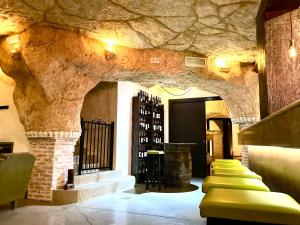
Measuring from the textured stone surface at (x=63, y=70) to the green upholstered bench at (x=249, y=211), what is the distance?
13.0ft

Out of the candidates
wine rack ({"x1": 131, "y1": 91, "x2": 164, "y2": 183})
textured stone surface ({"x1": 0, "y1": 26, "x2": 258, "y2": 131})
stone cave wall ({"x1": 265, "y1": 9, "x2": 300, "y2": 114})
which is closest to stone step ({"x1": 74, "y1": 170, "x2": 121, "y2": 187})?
wine rack ({"x1": 131, "y1": 91, "x2": 164, "y2": 183})

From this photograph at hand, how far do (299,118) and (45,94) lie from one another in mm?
4274

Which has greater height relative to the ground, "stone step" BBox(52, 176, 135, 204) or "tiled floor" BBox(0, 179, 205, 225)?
"stone step" BBox(52, 176, 135, 204)

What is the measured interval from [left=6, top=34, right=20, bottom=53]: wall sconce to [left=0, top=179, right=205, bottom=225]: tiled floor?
8.42ft

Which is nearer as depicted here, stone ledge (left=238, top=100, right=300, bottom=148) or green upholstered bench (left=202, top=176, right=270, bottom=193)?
stone ledge (left=238, top=100, right=300, bottom=148)

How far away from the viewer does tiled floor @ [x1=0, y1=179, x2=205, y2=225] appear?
342 cm

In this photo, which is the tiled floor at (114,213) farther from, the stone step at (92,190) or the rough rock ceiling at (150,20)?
the rough rock ceiling at (150,20)

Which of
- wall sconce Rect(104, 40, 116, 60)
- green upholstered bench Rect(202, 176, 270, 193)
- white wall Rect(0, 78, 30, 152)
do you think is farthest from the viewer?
white wall Rect(0, 78, 30, 152)

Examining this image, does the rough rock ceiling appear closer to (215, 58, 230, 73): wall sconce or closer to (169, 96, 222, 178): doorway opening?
(215, 58, 230, 73): wall sconce

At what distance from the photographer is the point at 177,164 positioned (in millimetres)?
6602

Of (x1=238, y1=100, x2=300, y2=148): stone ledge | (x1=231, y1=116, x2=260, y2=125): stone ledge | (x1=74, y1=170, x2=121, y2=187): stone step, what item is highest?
(x1=231, y1=116, x2=260, y2=125): stone ledge

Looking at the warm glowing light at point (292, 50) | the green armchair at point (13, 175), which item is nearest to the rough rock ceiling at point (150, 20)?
the warm glowing light at point (292, 50)

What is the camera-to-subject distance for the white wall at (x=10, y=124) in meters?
5.14

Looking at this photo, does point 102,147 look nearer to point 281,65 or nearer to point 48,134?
point 48,134
